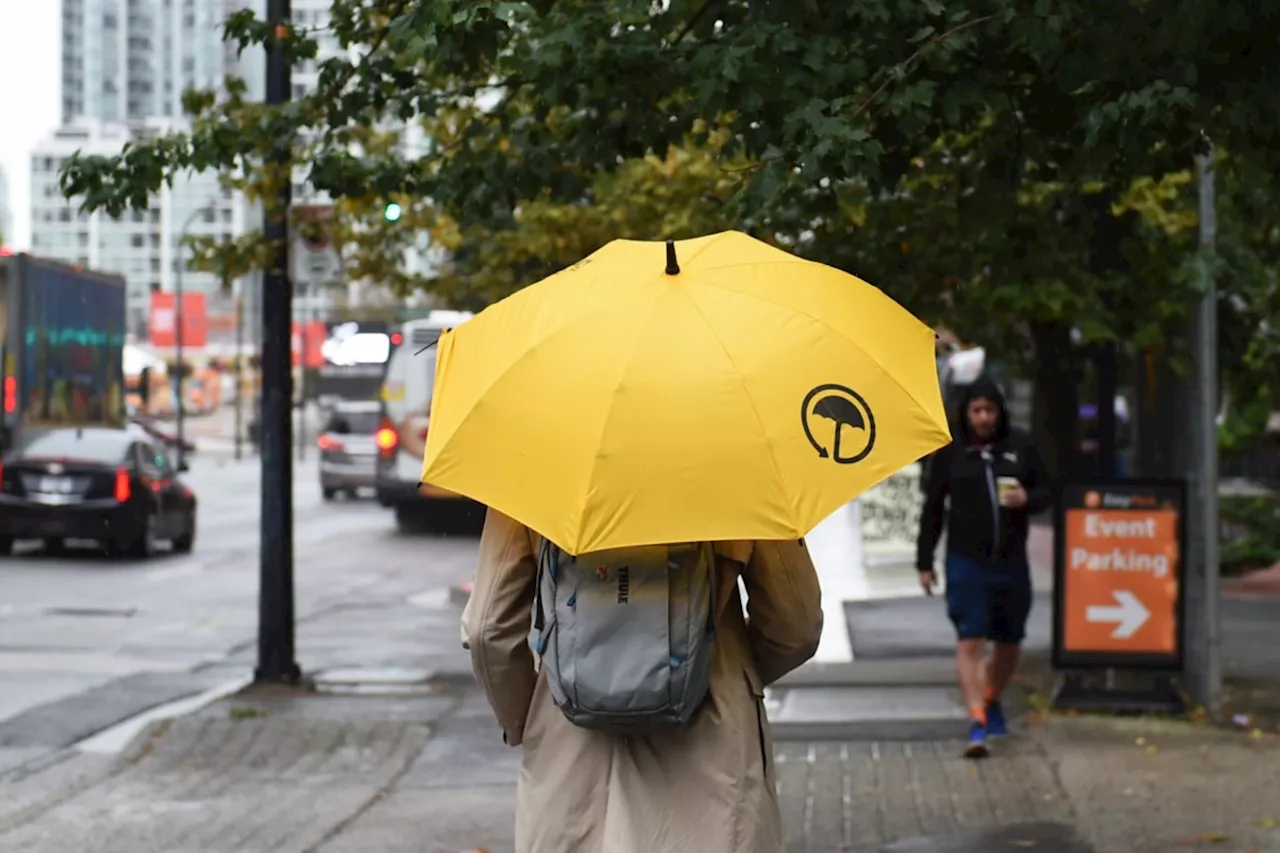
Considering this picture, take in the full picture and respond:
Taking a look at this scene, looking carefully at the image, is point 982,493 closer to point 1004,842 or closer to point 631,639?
point 1004,842

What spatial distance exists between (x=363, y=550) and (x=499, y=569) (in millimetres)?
22900

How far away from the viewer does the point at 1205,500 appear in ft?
33.2

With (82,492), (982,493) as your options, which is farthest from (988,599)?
(82,492)

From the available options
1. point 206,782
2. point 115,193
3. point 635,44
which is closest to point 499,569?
point 635,44

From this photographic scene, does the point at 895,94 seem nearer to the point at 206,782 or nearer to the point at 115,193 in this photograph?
the point at 115,193

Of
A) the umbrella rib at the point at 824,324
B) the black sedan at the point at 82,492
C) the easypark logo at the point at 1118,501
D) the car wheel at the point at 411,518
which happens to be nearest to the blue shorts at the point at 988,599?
the easypark logo at the point at 1118,501

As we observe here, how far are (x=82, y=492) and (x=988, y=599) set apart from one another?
16.4 meters

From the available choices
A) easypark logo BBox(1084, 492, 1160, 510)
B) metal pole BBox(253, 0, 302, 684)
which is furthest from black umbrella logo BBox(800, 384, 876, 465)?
metal pole BBox(253, 0, 302, 684)

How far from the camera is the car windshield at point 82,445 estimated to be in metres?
23.6

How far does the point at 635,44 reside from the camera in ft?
22.7

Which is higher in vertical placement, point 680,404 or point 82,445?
point 680,404

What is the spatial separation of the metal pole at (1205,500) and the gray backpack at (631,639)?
666cm

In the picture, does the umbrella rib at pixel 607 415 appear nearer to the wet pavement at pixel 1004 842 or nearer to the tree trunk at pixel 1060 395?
the wet pavement at pixel 1004 842

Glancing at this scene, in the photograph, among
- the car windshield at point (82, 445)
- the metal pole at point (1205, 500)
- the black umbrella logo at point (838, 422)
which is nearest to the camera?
the black umbrella logo at point (838, 422)
